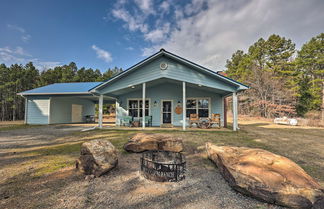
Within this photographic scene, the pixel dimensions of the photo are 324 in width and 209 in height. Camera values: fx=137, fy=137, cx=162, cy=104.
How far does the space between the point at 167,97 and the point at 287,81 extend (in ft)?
70.9

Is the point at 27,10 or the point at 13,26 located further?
the point at 13,26

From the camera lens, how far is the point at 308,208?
1.64 meters

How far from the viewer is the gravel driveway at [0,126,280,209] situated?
183 cm

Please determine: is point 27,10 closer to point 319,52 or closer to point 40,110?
point 40,110

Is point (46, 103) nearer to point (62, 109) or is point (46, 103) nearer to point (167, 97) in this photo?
point (62, 109)

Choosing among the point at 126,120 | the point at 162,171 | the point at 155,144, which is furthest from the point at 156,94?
the point at 162,171

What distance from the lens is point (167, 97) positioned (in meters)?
10.5

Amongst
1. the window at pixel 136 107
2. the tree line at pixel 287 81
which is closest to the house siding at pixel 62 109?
the window at pixel 136 107

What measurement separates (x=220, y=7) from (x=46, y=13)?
12306 mm

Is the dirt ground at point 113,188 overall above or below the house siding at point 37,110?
below

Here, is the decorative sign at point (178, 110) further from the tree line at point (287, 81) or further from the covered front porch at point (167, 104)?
the tree line at point (287, 81)

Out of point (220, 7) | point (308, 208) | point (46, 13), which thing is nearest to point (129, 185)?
point (308, 208)

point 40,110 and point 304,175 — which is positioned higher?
point 40,110

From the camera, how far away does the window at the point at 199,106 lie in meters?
10.1
